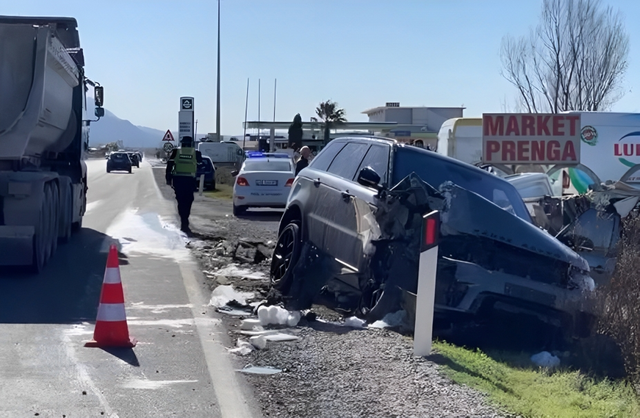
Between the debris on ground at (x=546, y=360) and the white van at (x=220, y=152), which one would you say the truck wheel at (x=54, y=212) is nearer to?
the debris on ground at (x=546, y=360)

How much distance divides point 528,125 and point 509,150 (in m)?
0.48

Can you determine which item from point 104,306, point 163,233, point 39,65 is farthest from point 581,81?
point 104,306

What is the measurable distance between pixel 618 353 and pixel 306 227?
3670mm

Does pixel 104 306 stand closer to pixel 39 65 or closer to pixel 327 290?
pixel 327 290

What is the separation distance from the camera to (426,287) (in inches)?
258

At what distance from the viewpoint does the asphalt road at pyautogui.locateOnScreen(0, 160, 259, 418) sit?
5.65 m

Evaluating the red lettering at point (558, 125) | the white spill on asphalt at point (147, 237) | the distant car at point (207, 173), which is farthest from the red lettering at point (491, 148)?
the distant car at point (207, 173)

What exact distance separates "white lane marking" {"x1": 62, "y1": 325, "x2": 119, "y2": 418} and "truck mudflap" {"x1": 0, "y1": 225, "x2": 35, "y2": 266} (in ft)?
10.4

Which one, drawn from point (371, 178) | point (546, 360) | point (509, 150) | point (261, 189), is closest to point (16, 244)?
point (371, 178)

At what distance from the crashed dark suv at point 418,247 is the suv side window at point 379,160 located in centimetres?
1

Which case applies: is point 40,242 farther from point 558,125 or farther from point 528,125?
point 558,125

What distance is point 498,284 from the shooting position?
7.06 m

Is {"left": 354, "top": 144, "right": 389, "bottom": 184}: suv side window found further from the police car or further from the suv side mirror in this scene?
the police car

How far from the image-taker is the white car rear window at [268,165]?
22286mm
